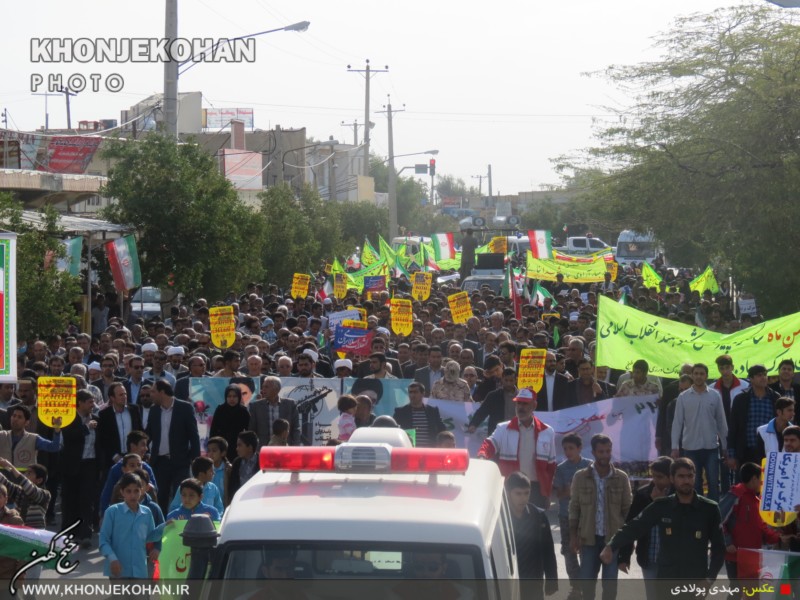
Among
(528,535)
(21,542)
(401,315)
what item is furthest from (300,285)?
(21,542)

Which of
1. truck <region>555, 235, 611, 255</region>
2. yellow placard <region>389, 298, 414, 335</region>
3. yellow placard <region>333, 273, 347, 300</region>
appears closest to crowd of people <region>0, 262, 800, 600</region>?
yellow placard <region>389, 298, 414, 335</region>

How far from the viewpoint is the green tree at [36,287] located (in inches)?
669

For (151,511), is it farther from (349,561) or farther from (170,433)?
(349,561)

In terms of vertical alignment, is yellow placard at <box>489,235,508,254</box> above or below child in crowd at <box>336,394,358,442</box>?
above

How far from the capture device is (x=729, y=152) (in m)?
20.5

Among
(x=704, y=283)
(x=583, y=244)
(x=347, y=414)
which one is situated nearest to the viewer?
(x=347, y=414)

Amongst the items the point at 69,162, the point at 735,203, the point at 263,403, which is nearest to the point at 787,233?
the point at 735,203

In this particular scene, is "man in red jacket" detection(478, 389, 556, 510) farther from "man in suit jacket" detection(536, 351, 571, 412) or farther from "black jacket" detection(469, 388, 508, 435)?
"man in suit jacket" detection(536, 351, 571, 412)

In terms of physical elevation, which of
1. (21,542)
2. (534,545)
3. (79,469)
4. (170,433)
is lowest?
(79,469)

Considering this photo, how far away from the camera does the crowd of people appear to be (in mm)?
8062

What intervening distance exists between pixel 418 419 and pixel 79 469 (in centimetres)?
320

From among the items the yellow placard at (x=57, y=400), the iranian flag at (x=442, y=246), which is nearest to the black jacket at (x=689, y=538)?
the yellow placard at (x=57, y=400)

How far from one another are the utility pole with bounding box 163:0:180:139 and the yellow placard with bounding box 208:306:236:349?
26.3 feet

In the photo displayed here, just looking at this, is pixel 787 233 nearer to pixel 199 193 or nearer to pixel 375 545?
pixel 199 193
